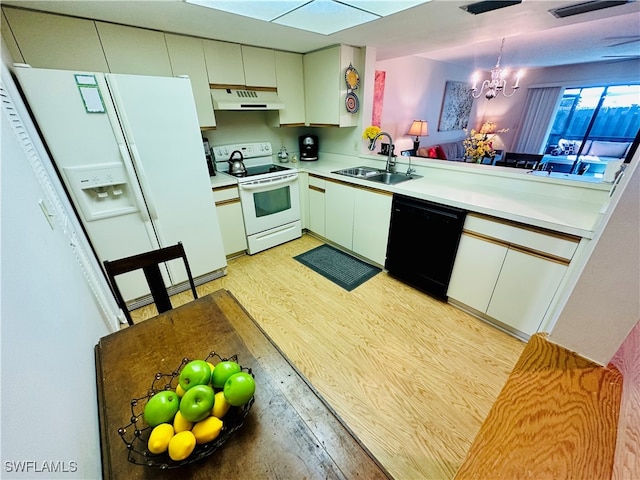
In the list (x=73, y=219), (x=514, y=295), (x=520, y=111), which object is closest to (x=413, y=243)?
(x=514, y=295)

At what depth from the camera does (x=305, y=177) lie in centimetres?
316

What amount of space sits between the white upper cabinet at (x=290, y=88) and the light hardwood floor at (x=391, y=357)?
6.23 ft

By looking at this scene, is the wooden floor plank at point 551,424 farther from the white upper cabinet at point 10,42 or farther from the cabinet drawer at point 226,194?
the white upper cabinet at point 10,42

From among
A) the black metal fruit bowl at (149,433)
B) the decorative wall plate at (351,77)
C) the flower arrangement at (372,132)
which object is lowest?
the black metal fruit bowl at (149,433)

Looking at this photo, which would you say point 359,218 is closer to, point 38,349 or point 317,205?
point 317,205

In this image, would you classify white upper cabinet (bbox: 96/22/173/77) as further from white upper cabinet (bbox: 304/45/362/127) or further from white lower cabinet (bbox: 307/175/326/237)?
white lower cabinet (bbox: 307/175/326/237)

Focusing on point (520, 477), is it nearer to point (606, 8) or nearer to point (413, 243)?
point (413, 243)

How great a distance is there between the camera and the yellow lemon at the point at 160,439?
580 mm

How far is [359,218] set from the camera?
2678 millimetres

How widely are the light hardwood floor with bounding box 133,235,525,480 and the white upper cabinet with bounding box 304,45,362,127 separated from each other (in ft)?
6.09

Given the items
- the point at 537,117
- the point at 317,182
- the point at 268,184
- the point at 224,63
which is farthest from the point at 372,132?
the point at 537,117

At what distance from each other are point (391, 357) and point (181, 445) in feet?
4.80

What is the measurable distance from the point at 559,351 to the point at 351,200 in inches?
85.4

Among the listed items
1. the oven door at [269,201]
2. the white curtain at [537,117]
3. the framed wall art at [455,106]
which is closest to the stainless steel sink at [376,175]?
the oven door at [269,201]
